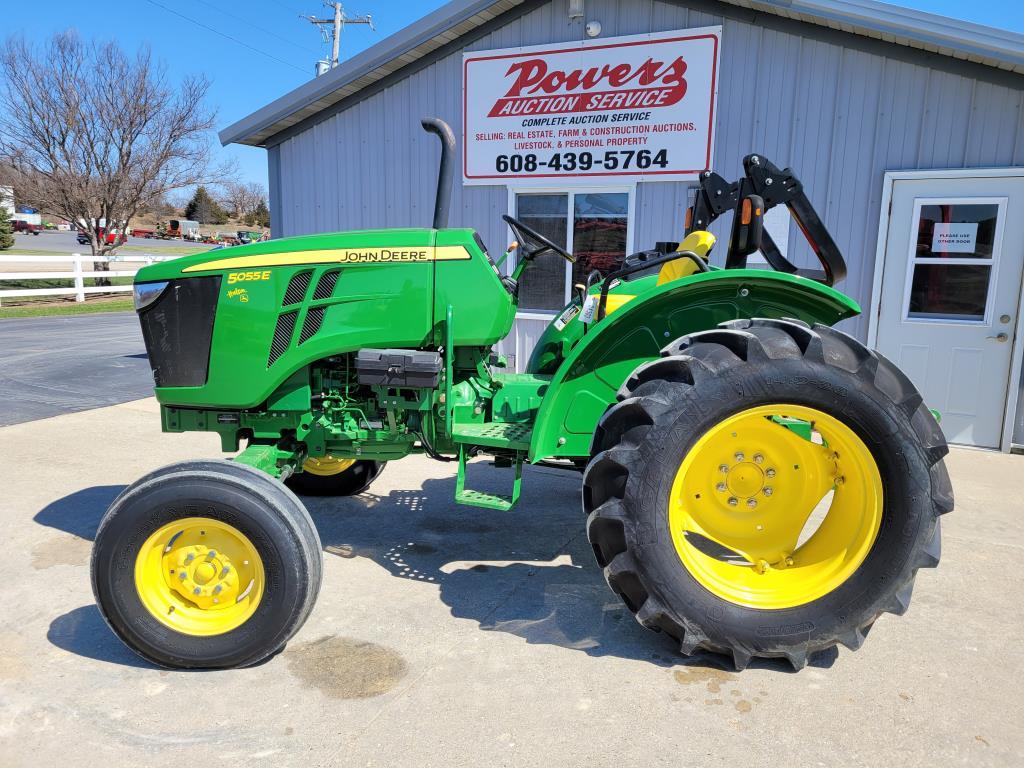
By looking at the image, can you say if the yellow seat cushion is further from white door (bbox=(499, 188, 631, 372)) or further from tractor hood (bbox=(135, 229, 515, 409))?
white door (bbox=(499, 188, 631, 372))

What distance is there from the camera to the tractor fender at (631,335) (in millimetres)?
2971

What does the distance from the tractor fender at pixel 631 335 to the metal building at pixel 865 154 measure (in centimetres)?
369

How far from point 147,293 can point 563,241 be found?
4811mm

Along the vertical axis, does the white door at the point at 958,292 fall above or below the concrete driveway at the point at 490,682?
above

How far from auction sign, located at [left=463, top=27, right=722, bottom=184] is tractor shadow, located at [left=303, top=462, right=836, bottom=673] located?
3.47m

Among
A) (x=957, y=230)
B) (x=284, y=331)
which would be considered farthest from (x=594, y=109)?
(x=284, y=331)

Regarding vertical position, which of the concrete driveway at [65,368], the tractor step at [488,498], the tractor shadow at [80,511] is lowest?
the tractor shadow at [80,511]

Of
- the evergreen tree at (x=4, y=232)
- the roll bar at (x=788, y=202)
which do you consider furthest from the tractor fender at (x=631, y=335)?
the evergreen tree at (x=4, y=232)

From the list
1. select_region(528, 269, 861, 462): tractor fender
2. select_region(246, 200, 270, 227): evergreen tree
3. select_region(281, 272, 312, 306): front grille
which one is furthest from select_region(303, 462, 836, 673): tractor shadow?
select_region(246, 200, 270, 227): evergreen tree

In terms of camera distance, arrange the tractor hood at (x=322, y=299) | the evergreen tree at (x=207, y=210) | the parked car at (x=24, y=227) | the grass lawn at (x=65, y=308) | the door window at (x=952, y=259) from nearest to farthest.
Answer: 1. the tractor hood at (x=322, y=299)
2. the door window at (x=952, y=259)
3. the grass lawn at (x=65, y=308)
4. the parked car at (x=24, y=227)
5. the evergreen tree at (x=207, y=210)

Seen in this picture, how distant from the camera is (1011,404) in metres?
5.95

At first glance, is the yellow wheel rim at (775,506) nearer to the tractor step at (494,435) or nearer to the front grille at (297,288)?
the tractor step at (494,435)

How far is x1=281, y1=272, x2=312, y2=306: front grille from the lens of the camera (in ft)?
10.3

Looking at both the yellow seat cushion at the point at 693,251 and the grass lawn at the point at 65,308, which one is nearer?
the yellow seat cushion at the point at 693,251
